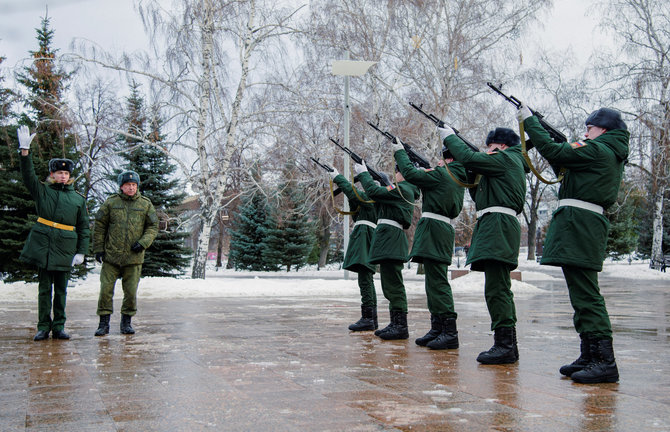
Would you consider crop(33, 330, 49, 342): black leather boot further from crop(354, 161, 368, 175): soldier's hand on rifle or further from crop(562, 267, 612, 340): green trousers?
crop(562, 267, 612, 340): green trousers

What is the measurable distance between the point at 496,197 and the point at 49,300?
4.61 metres

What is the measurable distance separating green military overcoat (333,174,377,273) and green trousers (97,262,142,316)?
2367 millimetres

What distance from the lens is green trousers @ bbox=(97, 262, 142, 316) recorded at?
6938mm

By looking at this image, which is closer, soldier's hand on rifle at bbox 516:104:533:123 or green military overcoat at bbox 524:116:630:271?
green military overcoat at bbox 524:116:630:271

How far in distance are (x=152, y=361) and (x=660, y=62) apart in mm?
27053

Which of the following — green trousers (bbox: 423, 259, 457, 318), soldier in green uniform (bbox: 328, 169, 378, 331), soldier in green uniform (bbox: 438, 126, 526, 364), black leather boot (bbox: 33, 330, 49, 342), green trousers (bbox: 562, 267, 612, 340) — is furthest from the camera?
soldier in green uniform (bbox: 328, 169, 378, 331)

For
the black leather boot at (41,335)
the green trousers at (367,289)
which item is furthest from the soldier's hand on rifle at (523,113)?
the black leather boot at (41,335)

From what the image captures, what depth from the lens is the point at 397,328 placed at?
646 centimetres

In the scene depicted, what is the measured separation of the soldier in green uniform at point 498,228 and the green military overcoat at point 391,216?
1394 millimetres

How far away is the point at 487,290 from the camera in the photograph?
5.17 meters

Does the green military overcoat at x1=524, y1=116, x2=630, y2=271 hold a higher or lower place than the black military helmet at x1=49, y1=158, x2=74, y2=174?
lower

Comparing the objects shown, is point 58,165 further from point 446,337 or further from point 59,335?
point 446,337

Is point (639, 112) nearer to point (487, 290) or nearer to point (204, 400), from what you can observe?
point (487, 290)

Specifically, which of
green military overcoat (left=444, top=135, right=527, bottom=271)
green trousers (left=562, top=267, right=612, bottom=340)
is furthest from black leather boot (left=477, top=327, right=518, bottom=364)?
green trousers (left=562, top=267, right=612, bottom=340)
